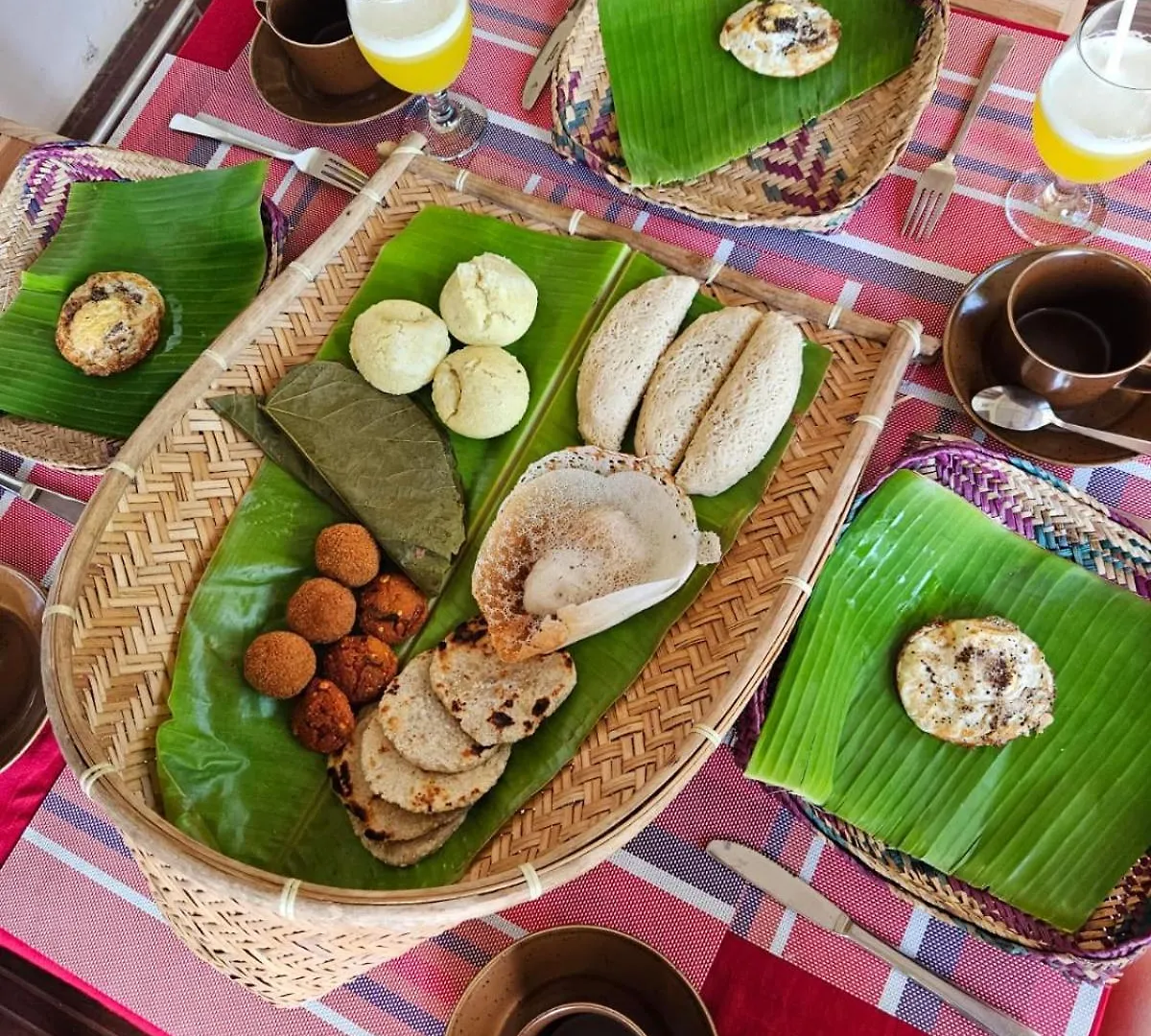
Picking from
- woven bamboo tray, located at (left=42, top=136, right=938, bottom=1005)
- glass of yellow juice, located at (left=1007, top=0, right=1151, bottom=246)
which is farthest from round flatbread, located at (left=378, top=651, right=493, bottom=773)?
glass of yellow juice, located at (left=1007, top=0, right=1151, bottom=246)

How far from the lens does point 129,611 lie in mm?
1197

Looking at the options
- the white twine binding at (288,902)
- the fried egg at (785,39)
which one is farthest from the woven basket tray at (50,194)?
the white twine binding at (288,902)

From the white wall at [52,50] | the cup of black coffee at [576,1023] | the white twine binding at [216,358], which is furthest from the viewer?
the white wall at [52,50]

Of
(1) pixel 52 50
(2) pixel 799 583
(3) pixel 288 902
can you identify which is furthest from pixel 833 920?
(1) pixel 52 50

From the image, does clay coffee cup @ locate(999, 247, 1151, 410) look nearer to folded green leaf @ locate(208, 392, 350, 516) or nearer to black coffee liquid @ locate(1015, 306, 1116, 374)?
black coffee liquid @ locate(1015, 306, 1116, 374)

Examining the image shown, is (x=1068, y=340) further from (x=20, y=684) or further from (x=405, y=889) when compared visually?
(x=20, y=684)

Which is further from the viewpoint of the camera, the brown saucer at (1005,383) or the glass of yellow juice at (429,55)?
the glass of yellow juice at (429,55)

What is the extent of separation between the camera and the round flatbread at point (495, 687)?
1.15 m

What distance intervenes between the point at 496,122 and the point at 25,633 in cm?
117

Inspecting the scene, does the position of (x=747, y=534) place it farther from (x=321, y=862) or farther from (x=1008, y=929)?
(x=321, y=862)

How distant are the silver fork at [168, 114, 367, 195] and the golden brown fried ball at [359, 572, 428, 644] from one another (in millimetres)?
723

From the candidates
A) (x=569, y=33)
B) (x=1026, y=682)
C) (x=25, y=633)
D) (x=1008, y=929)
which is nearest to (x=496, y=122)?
(x=569, y=33)

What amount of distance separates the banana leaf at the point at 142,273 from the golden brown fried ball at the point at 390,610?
0.49 metres

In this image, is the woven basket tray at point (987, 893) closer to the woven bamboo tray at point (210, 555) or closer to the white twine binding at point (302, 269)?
the woven bamboo tray at point (210, 555)
